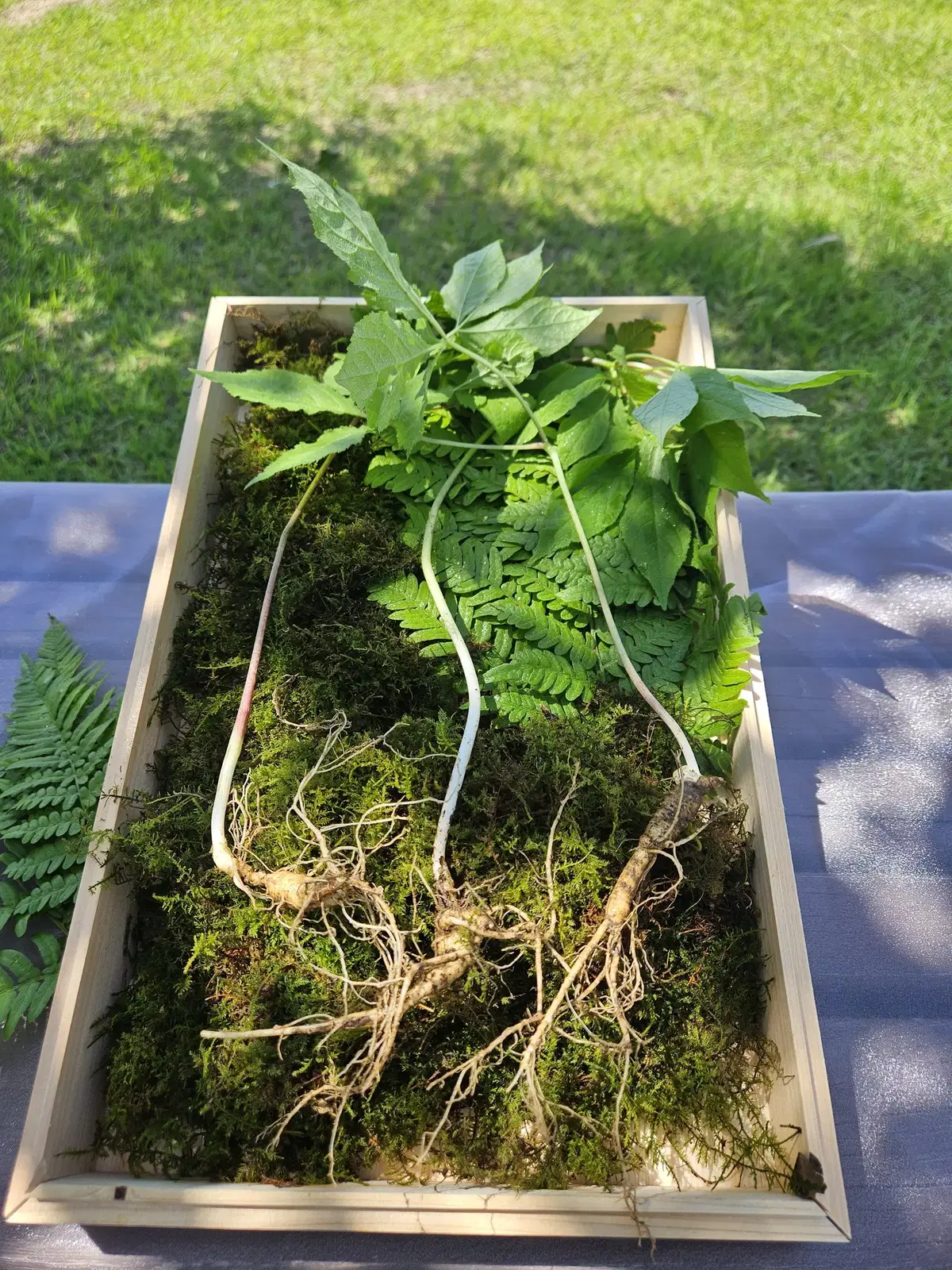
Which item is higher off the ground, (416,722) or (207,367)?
(207,367)

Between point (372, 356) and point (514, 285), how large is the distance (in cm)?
58

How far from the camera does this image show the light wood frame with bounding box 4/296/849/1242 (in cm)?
134

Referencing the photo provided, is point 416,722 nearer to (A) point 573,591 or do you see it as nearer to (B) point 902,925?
(A) point 573,591

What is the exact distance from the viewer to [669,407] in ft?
5.74

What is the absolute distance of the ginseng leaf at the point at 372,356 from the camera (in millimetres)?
1861

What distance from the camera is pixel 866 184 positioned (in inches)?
168

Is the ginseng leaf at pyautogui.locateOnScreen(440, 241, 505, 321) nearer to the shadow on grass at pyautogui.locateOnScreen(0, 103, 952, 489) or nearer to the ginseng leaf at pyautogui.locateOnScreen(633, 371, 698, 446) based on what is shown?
the ginseng leaf at pyautogui.locateOnScreen(633, 371, 698, 446)

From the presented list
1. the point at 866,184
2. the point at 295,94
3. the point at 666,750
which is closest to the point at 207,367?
the point at 666,750

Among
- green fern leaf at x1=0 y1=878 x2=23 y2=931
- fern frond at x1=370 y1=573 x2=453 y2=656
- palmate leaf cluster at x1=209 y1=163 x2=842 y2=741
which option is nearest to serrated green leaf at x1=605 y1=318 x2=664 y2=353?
palmate leaf cluster at x1=209 y1=163 x2=842 y2=741

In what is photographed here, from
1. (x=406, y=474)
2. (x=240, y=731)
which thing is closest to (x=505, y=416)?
(x=406, y=474)

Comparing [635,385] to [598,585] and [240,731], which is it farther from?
[240,731]

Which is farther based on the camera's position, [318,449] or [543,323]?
[543,323]

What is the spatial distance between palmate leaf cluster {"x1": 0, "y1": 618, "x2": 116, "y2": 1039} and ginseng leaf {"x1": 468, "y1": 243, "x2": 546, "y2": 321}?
1470mm

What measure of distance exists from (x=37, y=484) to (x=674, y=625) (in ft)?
7.15
